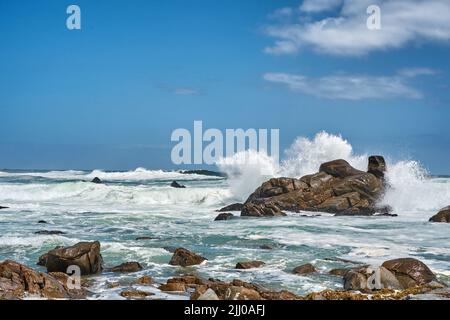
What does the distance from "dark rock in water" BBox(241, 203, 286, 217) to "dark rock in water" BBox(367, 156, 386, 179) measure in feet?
29.6

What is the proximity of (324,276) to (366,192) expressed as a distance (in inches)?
784

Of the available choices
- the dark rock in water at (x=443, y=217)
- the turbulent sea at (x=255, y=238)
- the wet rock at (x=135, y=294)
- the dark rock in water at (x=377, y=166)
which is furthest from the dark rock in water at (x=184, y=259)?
the dark rock in water at (x=377, y=166)

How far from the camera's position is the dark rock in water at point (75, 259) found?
1470 cm

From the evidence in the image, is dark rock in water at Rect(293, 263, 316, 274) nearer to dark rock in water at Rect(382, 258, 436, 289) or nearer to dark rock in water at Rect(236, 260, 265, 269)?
dark rock in water at Rect(236, 260, 265, 269)

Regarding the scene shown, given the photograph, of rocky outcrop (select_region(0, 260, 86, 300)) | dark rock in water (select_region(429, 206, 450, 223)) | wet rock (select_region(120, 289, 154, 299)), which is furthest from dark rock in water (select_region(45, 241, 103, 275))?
dark rock in water (select_region(429, 206, 450, 223))

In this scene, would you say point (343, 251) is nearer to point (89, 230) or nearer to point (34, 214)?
point (89, 230)

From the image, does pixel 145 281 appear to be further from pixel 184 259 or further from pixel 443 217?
pixel 443 217

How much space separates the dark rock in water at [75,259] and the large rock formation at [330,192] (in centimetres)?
1667

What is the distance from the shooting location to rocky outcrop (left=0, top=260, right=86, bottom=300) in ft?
36.9

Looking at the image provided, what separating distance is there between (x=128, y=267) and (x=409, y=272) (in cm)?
718

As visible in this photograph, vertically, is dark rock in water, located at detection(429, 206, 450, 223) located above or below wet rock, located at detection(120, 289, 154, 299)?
above

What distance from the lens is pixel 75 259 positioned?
14734 mm

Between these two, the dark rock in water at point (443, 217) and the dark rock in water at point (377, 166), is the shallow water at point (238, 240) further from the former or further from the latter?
the dark rock in water at point (377, 166)
